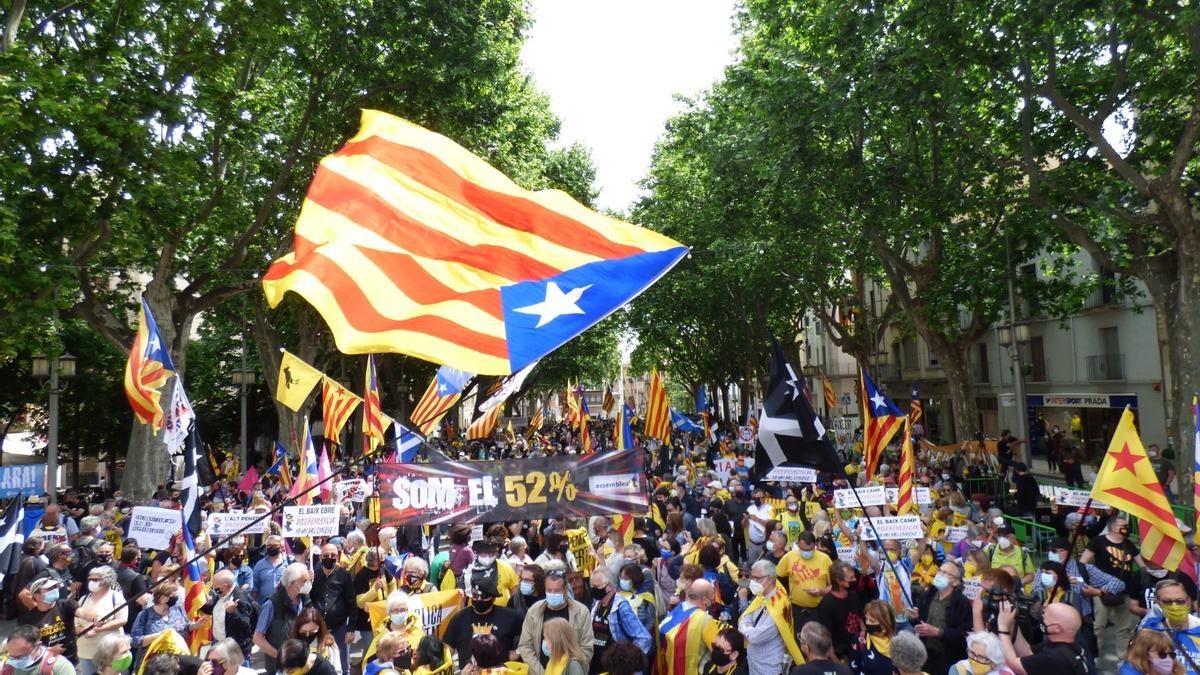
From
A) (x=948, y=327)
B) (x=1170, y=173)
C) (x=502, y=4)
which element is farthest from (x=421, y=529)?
(x=948, y=327)

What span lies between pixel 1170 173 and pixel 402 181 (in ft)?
43.2

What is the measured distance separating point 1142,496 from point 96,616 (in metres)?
8.79

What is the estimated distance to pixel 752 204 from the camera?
78.6 ft

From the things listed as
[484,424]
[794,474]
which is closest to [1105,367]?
[484,424]

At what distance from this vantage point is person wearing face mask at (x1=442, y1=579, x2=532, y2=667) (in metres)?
6.82

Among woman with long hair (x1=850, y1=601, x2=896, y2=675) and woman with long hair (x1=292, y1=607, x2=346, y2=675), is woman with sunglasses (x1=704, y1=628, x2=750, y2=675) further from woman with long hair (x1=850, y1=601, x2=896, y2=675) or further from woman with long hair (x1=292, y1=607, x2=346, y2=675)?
woman with long hair (x1=292, y1=607, x2=346, y2=675)

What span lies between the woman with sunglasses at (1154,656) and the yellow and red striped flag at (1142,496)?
1.95m

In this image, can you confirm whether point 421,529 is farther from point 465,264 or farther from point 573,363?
point 573,363

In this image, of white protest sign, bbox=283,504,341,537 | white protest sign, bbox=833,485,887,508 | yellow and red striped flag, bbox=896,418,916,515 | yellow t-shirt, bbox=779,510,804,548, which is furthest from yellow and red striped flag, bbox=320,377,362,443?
yellow and red striped flag, bbox=896,418,916,515

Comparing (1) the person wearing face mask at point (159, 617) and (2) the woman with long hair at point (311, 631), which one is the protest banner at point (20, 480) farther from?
(2) the woman with long hair at point (311, 631)

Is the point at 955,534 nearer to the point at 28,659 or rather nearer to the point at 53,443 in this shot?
the point at 28,659

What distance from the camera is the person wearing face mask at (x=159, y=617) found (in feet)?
24.7

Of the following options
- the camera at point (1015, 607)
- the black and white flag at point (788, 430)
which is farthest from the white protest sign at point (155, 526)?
the camera at point (1015, 607)

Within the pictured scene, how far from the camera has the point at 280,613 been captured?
7.72 meters
